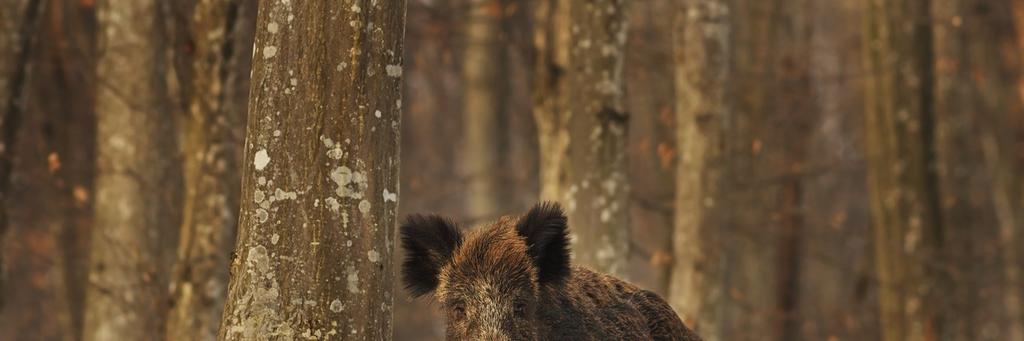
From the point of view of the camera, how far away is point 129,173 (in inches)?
523

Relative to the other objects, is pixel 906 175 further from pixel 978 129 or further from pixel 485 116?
pixel 978 129

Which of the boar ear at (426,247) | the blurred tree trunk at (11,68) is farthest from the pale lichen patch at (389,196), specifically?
the blurred tree trunk at (11,68)

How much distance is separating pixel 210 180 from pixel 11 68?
172 cm

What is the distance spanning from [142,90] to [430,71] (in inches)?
450

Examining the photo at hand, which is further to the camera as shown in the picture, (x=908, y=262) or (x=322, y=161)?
(x=908, y=262)

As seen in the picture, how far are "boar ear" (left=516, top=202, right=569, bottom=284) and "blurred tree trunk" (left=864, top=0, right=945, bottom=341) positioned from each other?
8360 mm

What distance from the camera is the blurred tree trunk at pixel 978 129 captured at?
71.6 ft

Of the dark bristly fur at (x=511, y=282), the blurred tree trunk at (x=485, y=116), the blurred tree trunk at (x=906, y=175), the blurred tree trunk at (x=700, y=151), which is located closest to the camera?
the dark bristly fur at (x=511, y=282)

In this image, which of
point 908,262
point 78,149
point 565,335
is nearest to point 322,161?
point 565,335

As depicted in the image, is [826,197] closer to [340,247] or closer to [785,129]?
[785,129]

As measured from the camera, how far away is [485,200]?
24531 mm

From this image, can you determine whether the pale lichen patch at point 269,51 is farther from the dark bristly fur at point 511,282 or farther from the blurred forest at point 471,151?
the dark bristly fur at point 511,282

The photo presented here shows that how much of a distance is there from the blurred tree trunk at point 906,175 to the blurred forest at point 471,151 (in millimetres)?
31

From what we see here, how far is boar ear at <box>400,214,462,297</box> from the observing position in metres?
8.48
